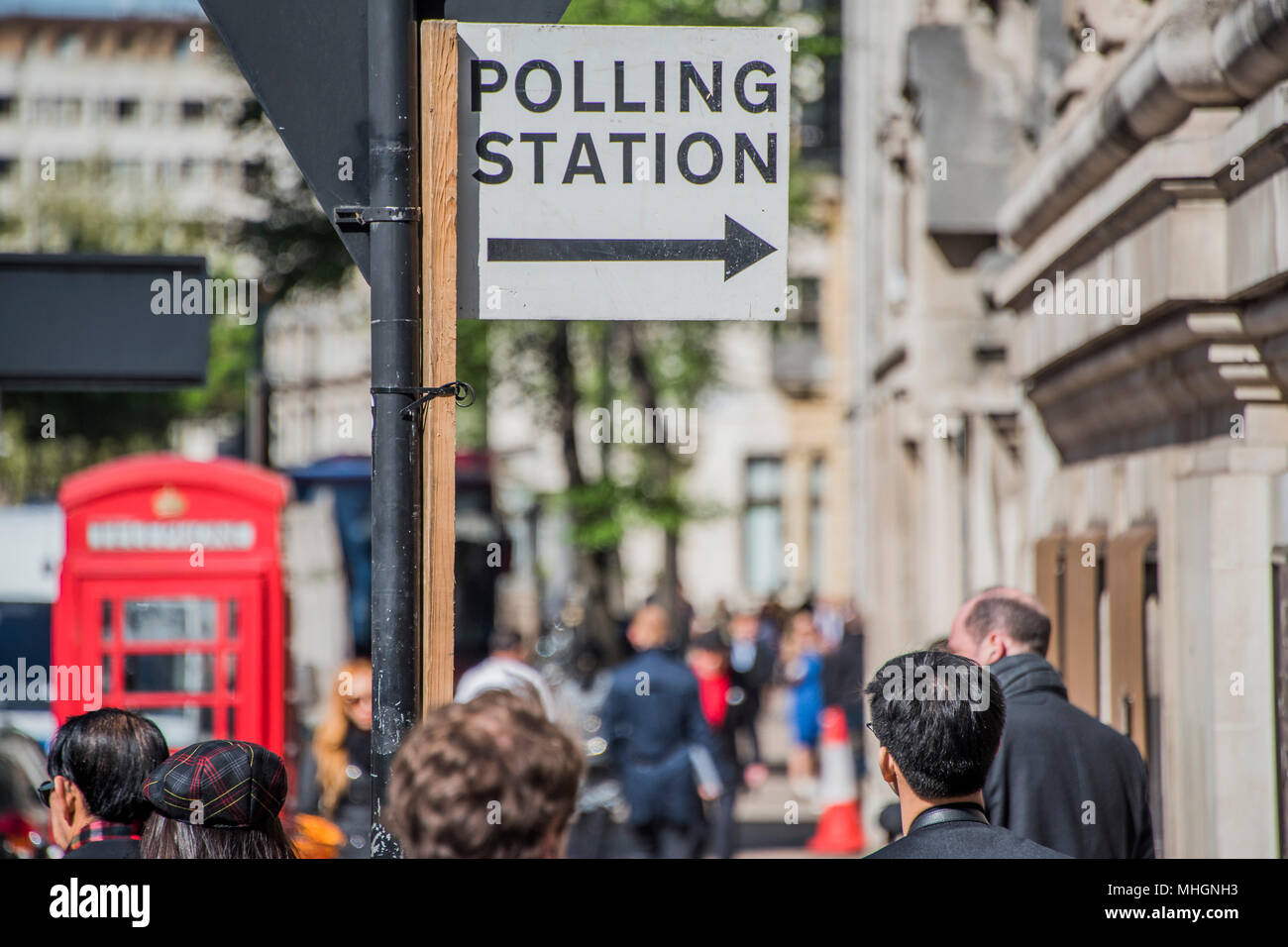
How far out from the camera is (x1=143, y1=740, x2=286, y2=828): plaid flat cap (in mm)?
2994

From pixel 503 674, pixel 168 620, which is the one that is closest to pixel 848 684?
pixel 168 620

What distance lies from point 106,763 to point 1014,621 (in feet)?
7.98

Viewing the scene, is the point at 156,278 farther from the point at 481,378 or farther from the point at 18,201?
the point at 18,201

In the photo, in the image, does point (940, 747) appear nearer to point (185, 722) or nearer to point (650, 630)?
point (650, 630)

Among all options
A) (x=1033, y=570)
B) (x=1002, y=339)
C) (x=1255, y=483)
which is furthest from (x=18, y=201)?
(x=1255, y=483)

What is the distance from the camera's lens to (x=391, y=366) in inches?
106

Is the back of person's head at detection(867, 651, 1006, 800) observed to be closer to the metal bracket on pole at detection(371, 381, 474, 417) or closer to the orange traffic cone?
the metal bracket on pole at detection(371, 381, 474, 417)

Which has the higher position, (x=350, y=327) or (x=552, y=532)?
(x=350, y=327)

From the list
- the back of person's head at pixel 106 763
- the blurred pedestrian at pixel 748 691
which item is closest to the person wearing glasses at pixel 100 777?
the back of person's head at pixel 106 763

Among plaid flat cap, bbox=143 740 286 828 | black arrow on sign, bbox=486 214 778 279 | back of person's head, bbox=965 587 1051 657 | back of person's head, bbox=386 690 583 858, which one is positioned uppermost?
black arrow on sign, bbox=486 214 778 279

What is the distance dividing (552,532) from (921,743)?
29902 mm

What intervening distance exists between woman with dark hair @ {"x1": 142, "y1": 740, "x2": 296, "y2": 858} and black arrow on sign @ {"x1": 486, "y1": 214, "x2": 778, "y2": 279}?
1025 millimetres

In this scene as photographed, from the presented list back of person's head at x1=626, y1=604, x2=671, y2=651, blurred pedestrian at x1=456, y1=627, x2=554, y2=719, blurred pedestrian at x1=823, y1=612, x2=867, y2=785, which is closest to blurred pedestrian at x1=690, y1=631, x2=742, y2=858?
blurred pedestrian at x1=823, y1=612, x2=867, y2=785
